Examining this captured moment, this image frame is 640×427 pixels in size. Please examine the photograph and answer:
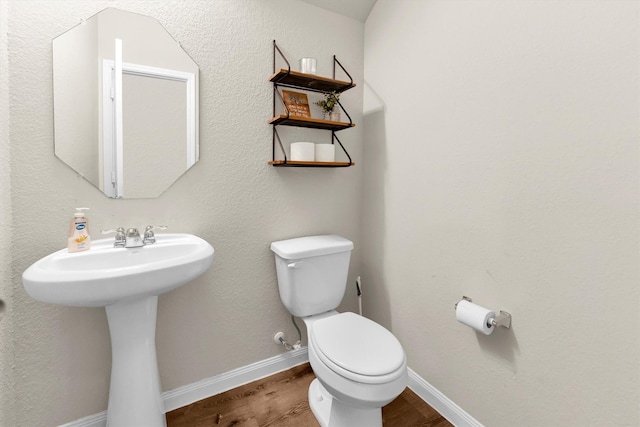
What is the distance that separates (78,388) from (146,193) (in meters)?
0.88

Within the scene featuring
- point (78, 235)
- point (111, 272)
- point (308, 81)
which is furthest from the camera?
point (308, 81)

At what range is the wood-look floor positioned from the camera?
1.49 m

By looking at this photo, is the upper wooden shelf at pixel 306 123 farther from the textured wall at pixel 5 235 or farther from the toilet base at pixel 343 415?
the toilet base at pixel 343 415

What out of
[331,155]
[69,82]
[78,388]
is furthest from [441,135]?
[78,388]

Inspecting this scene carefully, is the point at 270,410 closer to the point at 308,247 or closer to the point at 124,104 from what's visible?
the point at 308,247

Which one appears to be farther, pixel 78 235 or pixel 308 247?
pixel 308 247

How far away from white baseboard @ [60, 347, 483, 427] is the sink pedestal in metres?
0.26

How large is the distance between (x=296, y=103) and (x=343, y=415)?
152 centimetres

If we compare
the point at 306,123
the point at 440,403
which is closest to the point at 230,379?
the point at 440,403

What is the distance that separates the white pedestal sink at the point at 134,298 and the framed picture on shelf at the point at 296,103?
844 millimetres

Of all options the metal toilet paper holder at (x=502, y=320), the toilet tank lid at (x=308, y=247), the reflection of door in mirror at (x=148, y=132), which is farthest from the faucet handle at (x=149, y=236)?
the metal toilet paper holder at (x=502, y=320)

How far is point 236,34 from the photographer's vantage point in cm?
158

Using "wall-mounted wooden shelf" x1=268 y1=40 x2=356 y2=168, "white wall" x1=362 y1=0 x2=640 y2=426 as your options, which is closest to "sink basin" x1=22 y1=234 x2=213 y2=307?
"wall-mounted wooden shelf" x1=268 y1=40 x2=356 y2=168

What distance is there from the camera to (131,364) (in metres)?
1.27
